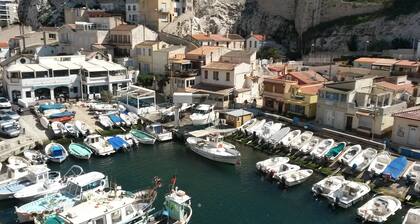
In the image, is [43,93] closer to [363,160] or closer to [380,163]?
[363,160]

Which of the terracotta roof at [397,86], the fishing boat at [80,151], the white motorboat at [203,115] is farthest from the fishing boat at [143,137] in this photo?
the terracotta roof at [397,86]

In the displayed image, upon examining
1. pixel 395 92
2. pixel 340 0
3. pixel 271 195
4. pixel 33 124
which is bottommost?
pixel 271 195

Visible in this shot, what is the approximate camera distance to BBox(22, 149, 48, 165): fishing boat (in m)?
30.9

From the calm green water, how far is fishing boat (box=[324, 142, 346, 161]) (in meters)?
2.65

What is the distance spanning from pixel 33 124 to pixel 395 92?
37183mm

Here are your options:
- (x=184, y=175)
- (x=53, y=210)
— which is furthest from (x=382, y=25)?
(x=53, y=210)

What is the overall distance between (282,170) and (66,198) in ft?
52.1

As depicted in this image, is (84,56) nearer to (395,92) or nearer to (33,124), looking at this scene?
(33,124)

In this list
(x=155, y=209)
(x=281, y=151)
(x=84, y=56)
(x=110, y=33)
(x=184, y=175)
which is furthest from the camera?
(x=110, y=33)

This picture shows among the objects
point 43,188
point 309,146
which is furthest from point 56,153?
point 309,146

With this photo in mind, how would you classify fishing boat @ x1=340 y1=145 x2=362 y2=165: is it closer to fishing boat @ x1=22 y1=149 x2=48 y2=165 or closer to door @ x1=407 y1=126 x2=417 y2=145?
door @ x1=407 y1=126 x2=417 y2=145

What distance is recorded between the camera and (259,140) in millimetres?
35969

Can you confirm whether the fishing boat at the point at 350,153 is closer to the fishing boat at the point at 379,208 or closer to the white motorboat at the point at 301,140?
the white motorboat at the point at 301,140

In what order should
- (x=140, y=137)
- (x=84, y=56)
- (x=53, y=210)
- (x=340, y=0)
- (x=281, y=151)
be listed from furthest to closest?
(x=340, y=0) < (x=84, y=56) < (x=140, y=137) < (x=281, y=151) < (x=53, y=210)
